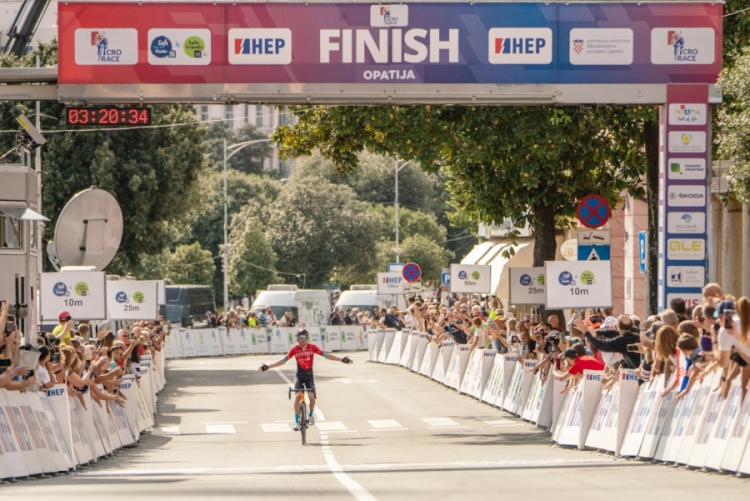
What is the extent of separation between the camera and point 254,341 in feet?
195

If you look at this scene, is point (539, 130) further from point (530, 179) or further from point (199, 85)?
point (199, 85)

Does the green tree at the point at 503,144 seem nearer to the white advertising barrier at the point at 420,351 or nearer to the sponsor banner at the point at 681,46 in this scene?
the sponsor banner at the point at 681,46

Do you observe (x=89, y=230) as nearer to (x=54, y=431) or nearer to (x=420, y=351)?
Answer: (x=54, y=431)

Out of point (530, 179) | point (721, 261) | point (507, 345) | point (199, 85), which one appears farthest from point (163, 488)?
point (721, 261)

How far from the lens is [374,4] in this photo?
20.0 metres

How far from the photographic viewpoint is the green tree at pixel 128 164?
4359 centimetres

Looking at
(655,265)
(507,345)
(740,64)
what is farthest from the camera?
(507,345)

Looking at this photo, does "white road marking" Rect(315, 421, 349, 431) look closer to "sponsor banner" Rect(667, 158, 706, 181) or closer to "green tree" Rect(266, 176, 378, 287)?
"sponsor banner" Rect(667, 158, 706, 181)

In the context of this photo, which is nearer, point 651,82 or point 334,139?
point 651,82

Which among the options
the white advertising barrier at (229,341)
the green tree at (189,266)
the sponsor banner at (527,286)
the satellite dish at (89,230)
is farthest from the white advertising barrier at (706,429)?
the green tree at (189,266)

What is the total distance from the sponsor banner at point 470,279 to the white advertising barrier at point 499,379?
8957 mm

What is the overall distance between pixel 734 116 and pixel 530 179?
3607mm

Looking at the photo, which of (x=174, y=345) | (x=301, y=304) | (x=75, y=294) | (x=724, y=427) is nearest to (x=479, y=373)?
(x=75, y=294)

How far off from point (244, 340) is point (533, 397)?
113 feet
